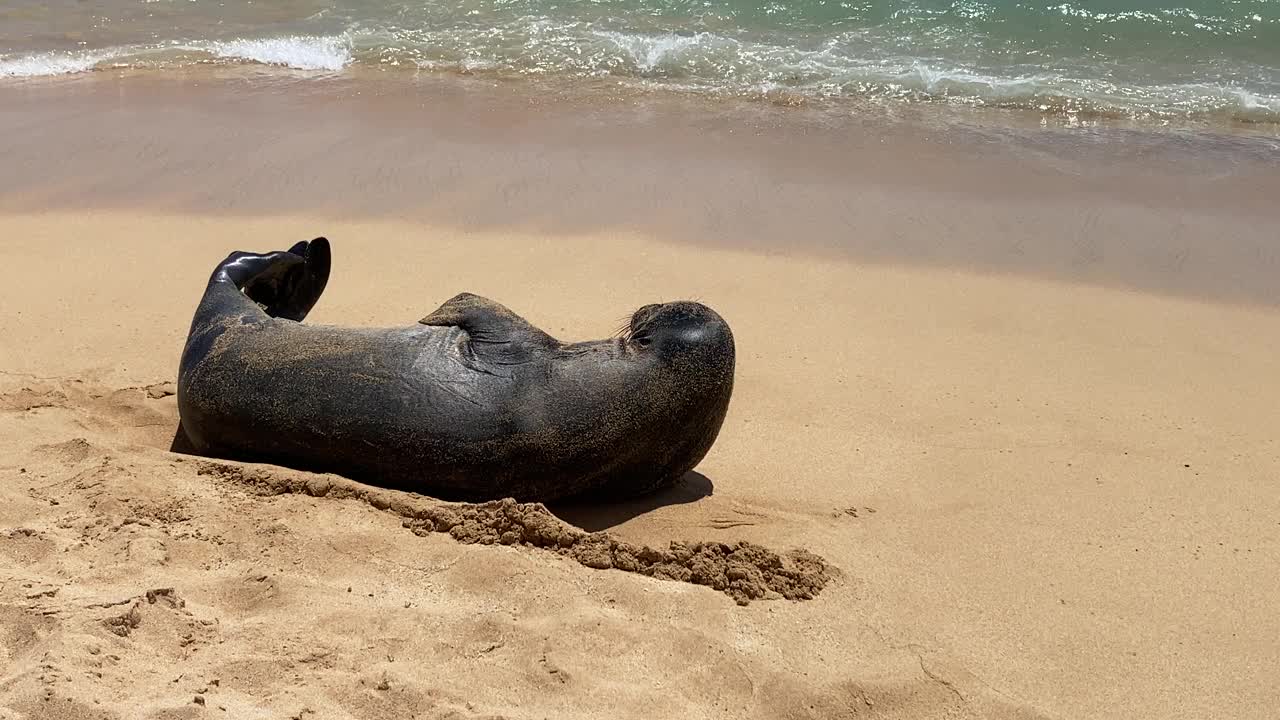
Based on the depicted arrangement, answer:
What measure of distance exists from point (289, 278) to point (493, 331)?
1485 mm

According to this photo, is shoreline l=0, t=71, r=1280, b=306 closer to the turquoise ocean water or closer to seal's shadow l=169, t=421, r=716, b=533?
the turquoise ocean water

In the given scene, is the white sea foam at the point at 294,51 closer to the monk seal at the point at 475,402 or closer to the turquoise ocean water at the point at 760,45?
the turquoise ocean water at the point at 760,45

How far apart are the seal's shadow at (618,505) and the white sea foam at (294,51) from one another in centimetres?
698

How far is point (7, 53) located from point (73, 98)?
2175 mm

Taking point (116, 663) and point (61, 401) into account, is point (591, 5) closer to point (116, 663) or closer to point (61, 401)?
point (61, 401)

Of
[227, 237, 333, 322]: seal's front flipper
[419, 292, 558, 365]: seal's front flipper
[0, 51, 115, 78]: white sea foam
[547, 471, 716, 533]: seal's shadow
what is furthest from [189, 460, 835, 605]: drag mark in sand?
[0, 51, 115, 78]: white sea foam

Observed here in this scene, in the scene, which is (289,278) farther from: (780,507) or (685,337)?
(780,507)

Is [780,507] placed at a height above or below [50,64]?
below

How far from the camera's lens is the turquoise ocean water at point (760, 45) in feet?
33.9

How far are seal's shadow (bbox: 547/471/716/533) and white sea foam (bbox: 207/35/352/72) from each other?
7.45 metres

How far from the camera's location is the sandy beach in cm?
348

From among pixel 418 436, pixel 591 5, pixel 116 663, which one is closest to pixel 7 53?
pixel 591 5

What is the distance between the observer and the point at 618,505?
15.0 ft

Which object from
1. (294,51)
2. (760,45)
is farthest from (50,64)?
(760,45)
